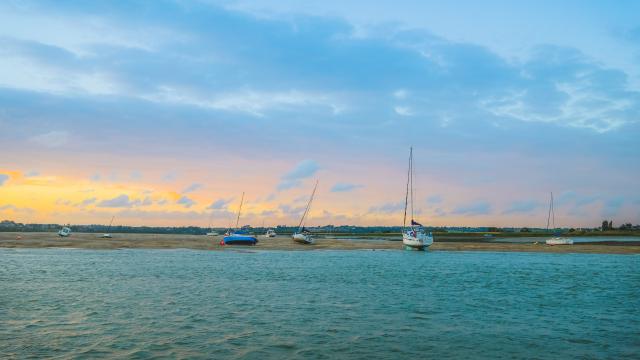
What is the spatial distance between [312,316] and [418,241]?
8333 cm

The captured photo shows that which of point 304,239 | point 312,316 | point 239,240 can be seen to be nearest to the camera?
point 312,316

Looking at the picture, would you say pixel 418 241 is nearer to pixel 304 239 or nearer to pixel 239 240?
pixel 304 239

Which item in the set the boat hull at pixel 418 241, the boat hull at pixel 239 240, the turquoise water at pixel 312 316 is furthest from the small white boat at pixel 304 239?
the turquoise water at pixel 312 316

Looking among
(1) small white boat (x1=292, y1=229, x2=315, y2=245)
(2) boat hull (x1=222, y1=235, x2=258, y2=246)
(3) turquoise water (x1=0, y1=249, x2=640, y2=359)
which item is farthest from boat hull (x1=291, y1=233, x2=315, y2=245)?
(3) turquoise water (x1=0, y1=249, x2=640, y2=359)

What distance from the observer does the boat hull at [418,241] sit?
370 ft

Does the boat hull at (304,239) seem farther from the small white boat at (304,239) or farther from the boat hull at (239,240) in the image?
the boat hull at (239,240)

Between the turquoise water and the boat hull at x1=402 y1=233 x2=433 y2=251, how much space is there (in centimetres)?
5290

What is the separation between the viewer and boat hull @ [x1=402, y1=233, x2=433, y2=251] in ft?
370

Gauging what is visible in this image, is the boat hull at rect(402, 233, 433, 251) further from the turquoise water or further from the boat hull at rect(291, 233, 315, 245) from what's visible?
the turquoise water

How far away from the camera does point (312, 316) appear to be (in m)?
32.7

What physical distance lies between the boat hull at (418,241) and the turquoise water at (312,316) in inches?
2083

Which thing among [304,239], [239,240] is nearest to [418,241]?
[304,239]

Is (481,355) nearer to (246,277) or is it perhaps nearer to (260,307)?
(260,307)

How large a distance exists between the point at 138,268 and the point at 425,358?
51.6m
